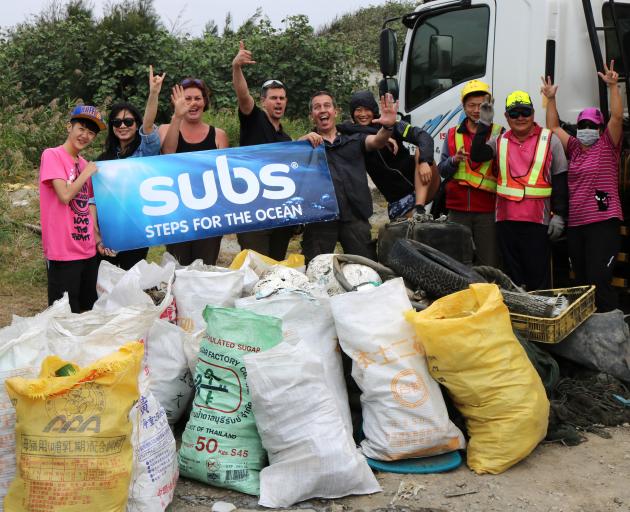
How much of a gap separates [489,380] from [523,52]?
3375 mm

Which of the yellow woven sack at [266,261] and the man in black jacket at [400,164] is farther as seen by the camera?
the man in black jacket at [400,164]

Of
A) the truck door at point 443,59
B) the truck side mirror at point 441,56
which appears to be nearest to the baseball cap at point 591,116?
the truck door at point 443,59

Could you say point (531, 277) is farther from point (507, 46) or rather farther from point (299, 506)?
point (299, 506)

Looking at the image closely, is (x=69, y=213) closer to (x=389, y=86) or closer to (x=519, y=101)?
(x=519, y=101)

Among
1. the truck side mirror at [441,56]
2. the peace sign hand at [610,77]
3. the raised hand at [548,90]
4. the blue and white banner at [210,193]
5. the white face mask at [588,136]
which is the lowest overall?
the blue and white banner at [210,193]

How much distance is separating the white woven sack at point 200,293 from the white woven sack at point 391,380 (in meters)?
0.80

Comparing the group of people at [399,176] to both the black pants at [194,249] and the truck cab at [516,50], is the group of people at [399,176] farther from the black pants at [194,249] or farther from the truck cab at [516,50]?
the truck cab at [516,50]

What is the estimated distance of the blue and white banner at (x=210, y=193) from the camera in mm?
5301

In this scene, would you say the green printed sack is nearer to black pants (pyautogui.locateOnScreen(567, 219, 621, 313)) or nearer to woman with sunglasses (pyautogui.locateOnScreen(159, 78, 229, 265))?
woman with sunglasses (pyautogui.locateOnScreen(159, 78, 229, 265))

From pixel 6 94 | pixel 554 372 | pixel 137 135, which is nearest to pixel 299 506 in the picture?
pixel 554 372

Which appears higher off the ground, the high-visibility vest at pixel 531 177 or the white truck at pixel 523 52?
the white truck at pixel 523 52

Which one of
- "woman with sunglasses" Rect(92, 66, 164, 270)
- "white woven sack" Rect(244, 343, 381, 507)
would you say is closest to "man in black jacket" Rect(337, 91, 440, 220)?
"woman with sunglasses" Rect(92, 66, 164, 270)

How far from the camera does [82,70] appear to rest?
12.9 meters

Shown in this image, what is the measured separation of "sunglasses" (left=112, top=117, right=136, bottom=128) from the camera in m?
5.28
